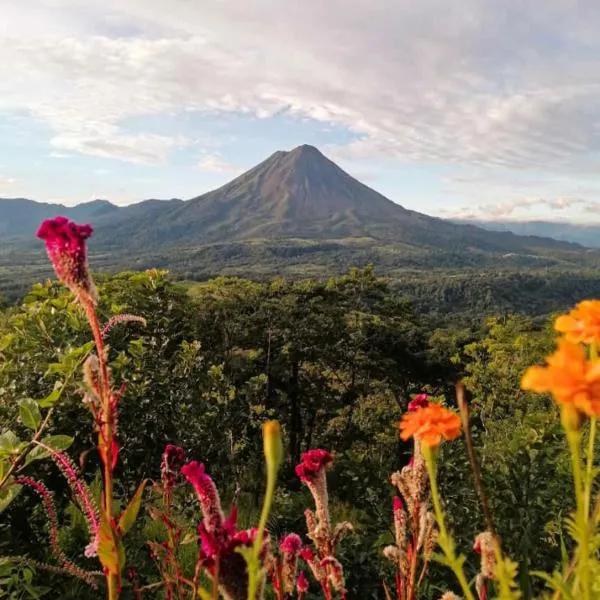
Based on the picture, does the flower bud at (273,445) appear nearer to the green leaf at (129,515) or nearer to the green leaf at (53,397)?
the green leaf at (129,515)

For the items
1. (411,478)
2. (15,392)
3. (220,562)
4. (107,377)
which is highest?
(107,377)

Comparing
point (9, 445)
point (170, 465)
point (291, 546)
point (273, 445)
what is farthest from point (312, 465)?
point (9, 445)

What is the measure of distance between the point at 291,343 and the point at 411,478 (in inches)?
523

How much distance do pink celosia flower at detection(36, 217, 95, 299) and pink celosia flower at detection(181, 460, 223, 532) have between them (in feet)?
1.15

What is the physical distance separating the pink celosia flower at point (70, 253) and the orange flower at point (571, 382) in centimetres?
72

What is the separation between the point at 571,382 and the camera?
2.09 feet

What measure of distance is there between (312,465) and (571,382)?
0.82m

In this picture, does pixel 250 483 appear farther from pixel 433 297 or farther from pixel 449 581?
pixel 433 297

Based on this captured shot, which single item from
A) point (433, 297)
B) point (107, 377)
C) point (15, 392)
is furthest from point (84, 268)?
point (433, 297)

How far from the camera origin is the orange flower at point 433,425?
36.2 inches

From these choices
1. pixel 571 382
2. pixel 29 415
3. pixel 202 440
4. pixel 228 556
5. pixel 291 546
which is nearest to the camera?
pixel 571 382

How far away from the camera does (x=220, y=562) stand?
2.61ft

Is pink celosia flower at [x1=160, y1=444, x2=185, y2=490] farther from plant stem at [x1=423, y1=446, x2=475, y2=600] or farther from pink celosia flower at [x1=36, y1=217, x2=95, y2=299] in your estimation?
plant stem at [x1=423, y1=446, x2=475, y2=600]

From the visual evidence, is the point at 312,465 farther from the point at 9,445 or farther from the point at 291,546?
the point at 9,445
